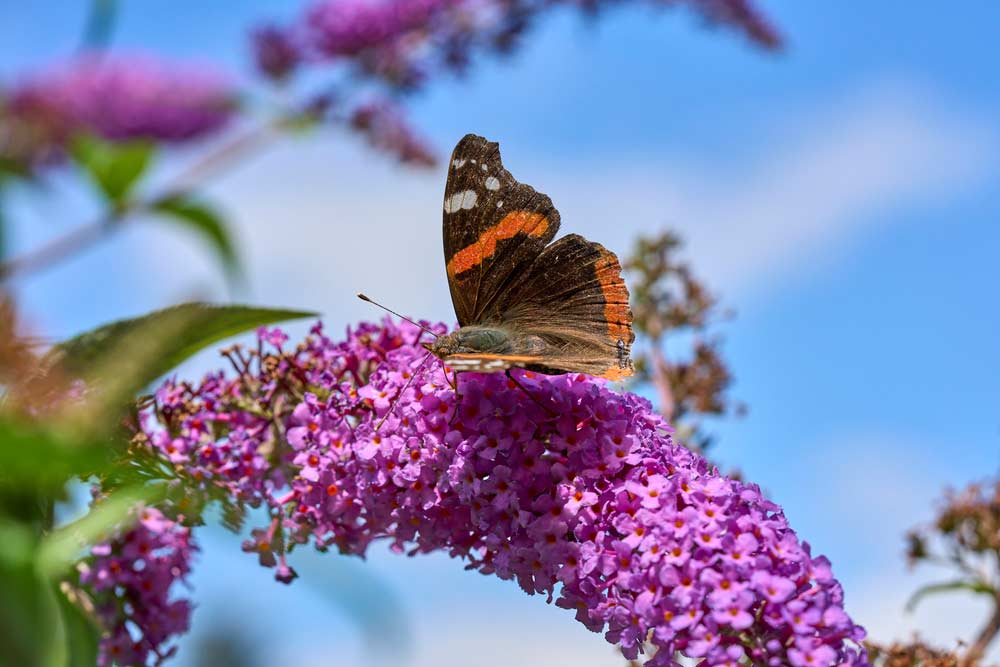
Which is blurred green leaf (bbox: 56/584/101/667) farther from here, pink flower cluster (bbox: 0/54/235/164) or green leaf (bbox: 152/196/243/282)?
pink flower cluster (bbox: 0/54/235/164)

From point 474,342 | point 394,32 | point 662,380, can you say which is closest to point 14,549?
point 474,342

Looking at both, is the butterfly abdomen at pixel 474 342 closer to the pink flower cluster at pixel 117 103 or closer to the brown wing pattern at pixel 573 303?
the brown wing pattern at pixel 573 303

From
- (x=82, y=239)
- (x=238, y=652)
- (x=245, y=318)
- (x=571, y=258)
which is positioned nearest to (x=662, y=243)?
(x=571, y=258)

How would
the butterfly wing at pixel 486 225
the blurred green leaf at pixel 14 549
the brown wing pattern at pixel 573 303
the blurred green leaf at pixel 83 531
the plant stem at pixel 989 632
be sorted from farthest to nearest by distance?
the plant stem at pixel 989 632, the butterfly wing at pixel 486 225, the brown wing pattern at pixel 573 303, the blurred green leaf at pixel 83 531, the blurred green leaf at pixel 14 549

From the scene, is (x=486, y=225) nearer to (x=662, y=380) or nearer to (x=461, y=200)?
(x=461, y=200)

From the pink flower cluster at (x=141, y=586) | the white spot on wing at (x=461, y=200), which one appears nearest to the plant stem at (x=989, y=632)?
the white spot on wing at (x=461, y=200)

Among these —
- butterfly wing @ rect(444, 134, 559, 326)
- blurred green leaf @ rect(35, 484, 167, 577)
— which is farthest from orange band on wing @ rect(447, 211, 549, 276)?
blurred green leaf @ rect(35, 484, 167, 577)

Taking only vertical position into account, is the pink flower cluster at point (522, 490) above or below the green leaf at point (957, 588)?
below
